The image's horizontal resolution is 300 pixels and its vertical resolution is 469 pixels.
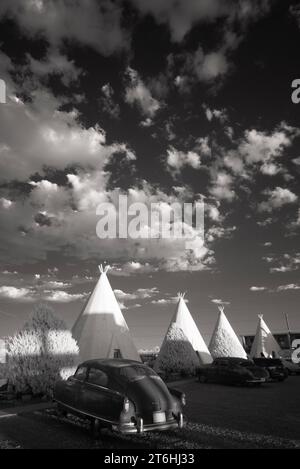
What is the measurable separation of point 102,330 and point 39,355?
6.52 meters

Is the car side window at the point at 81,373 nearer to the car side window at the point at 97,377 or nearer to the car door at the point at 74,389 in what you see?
the car door at the point at 74,389

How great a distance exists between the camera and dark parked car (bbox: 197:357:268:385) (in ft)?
45.4

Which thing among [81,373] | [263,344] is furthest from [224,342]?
[81,373]

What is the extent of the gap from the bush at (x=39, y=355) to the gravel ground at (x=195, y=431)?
2.06 m

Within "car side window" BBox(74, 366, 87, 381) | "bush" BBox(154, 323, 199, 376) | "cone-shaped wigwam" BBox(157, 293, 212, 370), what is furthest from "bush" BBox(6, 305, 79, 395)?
"cone-shaped wigwam" BBox(157, 293, 212, 370)

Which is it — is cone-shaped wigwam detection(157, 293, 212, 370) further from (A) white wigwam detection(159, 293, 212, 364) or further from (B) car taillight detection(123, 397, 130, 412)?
(B) car taillight detection(123, 397, 130, 412)

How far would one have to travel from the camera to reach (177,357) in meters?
18.2

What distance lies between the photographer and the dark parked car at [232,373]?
13.8 meters

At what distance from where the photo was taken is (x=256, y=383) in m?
14.0

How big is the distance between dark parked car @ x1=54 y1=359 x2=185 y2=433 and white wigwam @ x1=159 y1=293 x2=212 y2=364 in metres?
15.6

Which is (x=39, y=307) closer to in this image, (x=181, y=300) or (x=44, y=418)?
(x=44, y=418)

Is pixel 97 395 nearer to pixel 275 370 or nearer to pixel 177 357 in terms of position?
pixel 177 357

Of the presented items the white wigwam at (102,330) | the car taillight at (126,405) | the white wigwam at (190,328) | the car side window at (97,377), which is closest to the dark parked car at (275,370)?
the white wigwam at (190,328)
